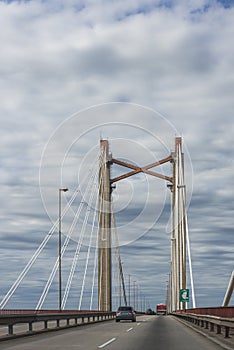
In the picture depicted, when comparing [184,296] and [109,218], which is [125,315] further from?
[109,218]

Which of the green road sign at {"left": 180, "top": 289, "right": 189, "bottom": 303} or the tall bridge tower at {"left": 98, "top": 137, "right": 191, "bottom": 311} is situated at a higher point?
the tall bridge tower at {"left": 98, "top": 137, "right": 191, "bottom": 311}

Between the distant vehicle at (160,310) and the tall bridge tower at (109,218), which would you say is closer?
the tall bridge tower at (109,218)

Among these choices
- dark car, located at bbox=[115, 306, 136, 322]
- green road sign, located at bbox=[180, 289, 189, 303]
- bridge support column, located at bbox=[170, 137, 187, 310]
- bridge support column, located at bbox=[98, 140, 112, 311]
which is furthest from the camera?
bridge support column, located at bbox=[170, 137, 187, 310]

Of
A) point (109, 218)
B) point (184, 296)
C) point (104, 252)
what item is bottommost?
point (184, 296)

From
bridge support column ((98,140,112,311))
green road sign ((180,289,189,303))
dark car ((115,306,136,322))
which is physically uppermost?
bridge support column ((98,140,112,311))

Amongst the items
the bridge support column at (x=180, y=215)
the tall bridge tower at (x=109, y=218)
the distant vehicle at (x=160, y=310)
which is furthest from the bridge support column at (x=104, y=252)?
the distant vehicle at (x=160, y=310)

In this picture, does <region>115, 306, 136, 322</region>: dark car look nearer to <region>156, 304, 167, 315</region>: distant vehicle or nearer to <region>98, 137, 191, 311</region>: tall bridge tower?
<region>98, 137, 191, 311</region>: tall bridge tower

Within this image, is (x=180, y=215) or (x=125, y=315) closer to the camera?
(x=125, y=315)

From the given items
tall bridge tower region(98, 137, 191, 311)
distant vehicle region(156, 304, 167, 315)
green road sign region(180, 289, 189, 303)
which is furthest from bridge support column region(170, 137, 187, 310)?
distant vehicle region(156, 304, 167, 315)

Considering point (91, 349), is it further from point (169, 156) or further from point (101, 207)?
point (169, 156)

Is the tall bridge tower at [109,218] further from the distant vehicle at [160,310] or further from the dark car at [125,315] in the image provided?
the distant vehicle at [160,310]

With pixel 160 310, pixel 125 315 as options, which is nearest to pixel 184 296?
pixel 125 315

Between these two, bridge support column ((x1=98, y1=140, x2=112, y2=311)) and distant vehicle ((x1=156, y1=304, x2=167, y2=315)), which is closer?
bridge support column ((x1=98, y1=140, x2=112, y2=311))

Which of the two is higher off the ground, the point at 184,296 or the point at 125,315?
the point at 184,296
